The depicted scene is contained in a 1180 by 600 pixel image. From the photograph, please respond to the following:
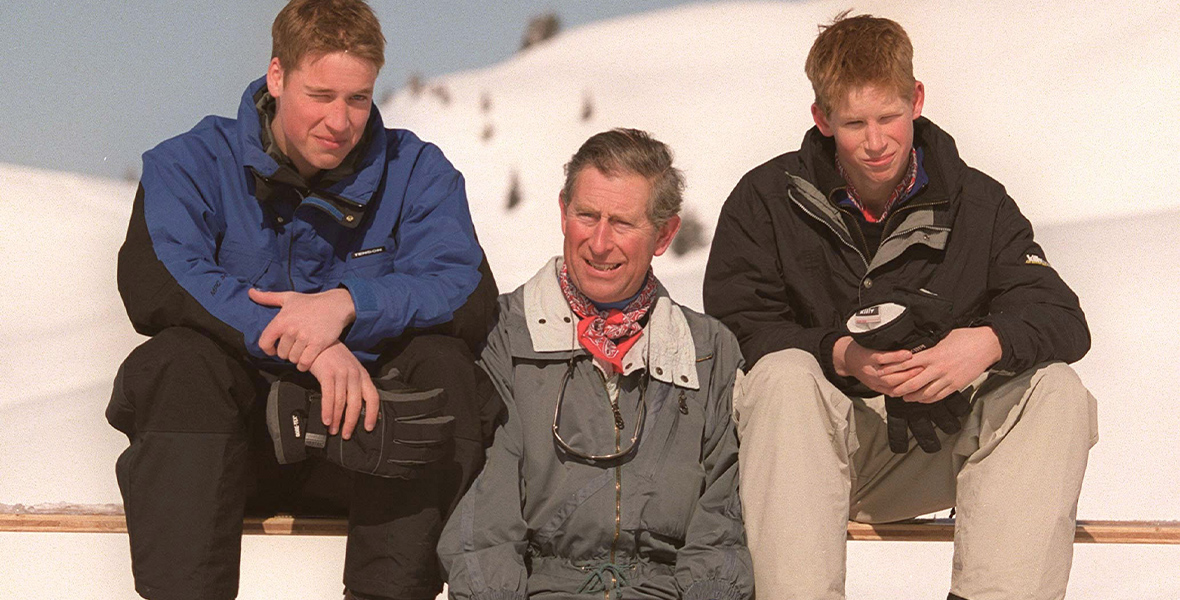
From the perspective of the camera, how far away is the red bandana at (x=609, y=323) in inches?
95.3

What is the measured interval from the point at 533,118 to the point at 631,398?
2345mm

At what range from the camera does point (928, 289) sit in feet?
8.72

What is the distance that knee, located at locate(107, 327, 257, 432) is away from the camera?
212 cm

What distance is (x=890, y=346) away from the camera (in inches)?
94.7

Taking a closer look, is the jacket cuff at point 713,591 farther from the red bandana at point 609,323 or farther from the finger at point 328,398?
the finger at point 328,398

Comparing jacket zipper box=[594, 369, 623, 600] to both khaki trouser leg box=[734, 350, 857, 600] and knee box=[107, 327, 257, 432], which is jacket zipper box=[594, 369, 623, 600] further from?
knee box=[107, 327, 257, 432]

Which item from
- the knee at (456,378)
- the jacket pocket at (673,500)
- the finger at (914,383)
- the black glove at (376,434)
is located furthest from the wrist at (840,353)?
the black glove at (376,434)

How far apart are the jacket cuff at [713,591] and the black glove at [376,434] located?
19.0 inches

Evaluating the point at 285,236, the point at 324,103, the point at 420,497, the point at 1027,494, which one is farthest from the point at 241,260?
the point at 1027,494

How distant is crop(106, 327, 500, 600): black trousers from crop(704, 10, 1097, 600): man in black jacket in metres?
0.51

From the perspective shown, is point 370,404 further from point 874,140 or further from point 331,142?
point 874,140

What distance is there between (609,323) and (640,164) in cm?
29

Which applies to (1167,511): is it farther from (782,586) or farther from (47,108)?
(47,108)

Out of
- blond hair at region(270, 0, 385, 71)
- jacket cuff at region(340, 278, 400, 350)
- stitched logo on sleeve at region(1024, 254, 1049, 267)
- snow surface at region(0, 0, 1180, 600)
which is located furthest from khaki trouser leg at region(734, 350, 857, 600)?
snow surface at region(0, 0, 1180, 600)
